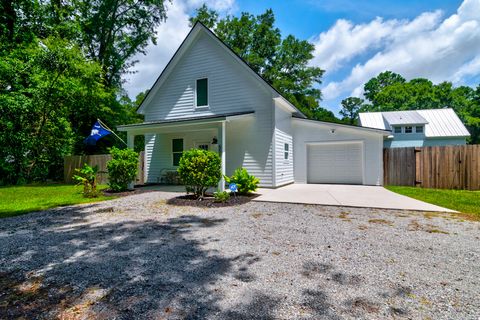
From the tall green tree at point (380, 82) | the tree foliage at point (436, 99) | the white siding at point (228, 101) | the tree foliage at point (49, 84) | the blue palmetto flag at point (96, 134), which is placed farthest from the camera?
the tall green tree at point (380, 82)

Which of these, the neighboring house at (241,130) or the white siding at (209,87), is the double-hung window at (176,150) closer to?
the neighboring house at (241,130)

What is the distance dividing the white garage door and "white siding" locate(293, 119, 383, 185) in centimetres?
32

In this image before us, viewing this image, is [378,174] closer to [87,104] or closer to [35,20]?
[87,104]

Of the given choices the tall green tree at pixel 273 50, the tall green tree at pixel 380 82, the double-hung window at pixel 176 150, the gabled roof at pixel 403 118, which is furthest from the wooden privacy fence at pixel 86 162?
the tall green tree at pixel 380 82

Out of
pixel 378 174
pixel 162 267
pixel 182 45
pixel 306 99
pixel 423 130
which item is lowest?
pixel 162 267

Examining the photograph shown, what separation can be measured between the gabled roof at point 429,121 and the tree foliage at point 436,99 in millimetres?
17679

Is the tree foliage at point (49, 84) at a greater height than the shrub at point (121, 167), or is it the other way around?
the tree foliage at point (49, 84)

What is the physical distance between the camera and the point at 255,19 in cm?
2881

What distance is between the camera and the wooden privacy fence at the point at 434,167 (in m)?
10.4

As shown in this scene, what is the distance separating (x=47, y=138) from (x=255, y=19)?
81.4 ft

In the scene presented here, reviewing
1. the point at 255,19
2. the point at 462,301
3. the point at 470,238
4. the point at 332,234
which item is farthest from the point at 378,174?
the point at 255,19

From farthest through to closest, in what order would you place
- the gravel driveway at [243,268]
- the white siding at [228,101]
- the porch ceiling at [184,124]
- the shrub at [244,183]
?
1. the white siding at [228,101]
2. the porch ceiling at [184,124]
3. the shrub at [244,183]
4. the gravel driveway at [243,268]

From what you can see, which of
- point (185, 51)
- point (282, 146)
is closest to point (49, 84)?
point (185, 51)

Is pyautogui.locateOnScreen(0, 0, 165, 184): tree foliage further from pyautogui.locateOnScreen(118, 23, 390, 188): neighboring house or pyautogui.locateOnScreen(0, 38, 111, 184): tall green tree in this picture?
pyautogui.locateOnScreen(118, 23, 390, 188): neighboring house
